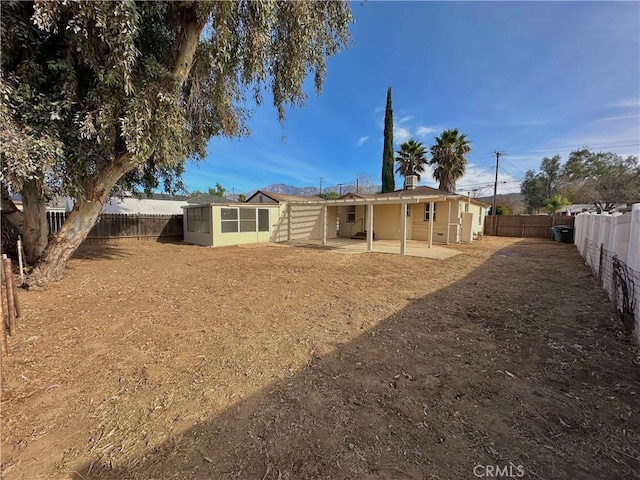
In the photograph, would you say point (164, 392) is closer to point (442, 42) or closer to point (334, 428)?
point (334, 428)

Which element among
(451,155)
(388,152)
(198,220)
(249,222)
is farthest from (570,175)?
(198,220)

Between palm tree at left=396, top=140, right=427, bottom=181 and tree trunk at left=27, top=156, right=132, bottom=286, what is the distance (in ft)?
67.6

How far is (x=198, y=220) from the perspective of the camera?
1398 cm

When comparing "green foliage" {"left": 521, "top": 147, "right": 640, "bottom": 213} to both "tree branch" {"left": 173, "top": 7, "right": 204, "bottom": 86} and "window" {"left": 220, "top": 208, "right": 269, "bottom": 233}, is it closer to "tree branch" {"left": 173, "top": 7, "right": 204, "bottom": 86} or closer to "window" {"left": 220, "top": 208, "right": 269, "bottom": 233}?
"window" {"left": 220, "top": 208, "right": 269, "bottom": 233}

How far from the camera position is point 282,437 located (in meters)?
1.95

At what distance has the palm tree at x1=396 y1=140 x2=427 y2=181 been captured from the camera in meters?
22.3

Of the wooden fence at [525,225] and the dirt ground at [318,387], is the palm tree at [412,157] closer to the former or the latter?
the wooden fence at [525,225]

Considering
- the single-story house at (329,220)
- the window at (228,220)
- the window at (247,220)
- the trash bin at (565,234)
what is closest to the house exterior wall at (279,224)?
the single-story house at (329,220)

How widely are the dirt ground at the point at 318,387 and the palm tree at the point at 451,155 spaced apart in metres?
16.7

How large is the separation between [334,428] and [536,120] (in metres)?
18.7

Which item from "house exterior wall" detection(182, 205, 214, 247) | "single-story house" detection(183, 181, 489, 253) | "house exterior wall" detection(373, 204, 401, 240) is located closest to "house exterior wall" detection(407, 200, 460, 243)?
"single-story house" detection(183, 181, 489, 253)

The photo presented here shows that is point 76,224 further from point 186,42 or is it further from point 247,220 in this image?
point 247,220

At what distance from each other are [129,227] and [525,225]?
24414 mm

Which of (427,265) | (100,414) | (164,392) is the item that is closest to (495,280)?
(427,265)
